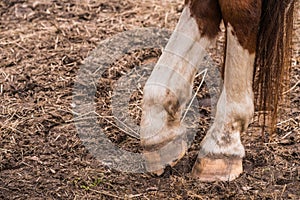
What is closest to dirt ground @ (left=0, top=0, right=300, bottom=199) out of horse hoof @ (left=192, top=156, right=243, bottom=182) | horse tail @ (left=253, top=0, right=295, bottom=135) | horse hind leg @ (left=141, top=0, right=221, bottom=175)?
horse hoof @ (left=192, top=156, right=243, bottom=182)

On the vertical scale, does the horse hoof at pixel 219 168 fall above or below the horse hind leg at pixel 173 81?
below

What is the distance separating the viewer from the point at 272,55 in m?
2.74

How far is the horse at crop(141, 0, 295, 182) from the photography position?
107 inches

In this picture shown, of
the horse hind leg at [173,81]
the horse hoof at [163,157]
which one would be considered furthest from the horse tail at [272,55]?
the horse hoof at [163,157]

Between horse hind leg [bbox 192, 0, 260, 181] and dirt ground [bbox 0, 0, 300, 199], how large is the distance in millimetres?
65

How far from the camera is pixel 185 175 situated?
2.85 meters

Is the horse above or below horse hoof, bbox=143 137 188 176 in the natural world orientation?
above

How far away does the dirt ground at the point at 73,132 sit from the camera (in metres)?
2.79

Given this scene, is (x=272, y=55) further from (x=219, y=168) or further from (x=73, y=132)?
(x=73, y=132)

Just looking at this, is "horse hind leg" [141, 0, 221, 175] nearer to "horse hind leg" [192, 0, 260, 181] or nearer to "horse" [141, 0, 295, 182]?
"horse" [141, 0, 295, 182]

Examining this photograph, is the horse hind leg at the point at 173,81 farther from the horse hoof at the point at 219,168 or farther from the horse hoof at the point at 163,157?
the horse hoof at the point at 219,168

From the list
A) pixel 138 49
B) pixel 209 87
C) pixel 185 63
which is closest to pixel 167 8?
pixel 138 49

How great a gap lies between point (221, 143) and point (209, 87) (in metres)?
0.80

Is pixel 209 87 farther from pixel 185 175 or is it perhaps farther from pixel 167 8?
pixel 167 8
